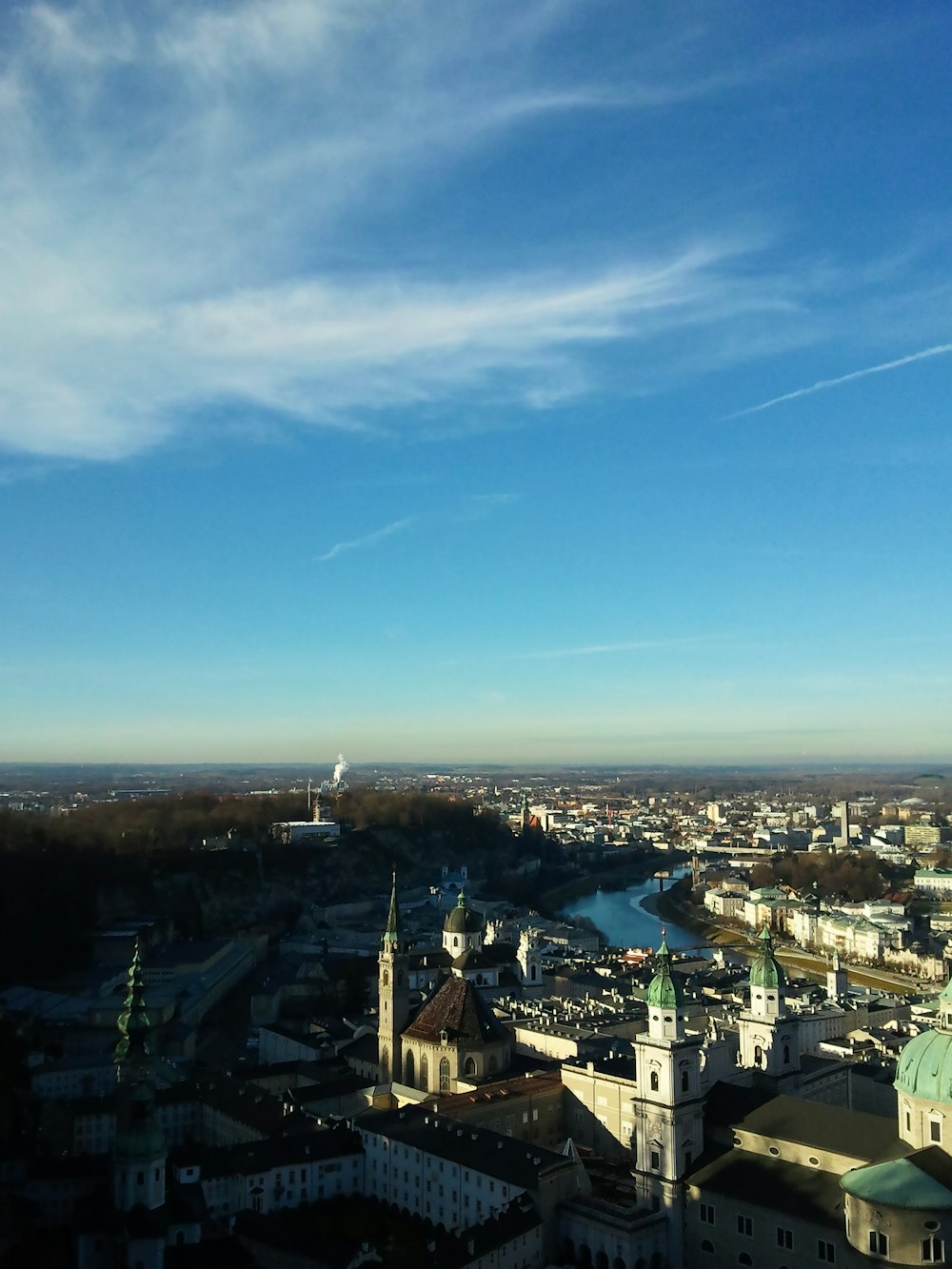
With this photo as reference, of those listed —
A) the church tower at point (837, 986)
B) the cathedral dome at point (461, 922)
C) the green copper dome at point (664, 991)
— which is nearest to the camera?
the green copper dome at point (664, 991)

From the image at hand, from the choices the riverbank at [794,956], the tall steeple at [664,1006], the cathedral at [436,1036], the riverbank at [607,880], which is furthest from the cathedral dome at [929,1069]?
the riverbank at [607,880]

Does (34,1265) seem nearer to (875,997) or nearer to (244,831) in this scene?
(875,997)

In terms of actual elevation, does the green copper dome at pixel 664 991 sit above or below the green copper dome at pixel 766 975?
above

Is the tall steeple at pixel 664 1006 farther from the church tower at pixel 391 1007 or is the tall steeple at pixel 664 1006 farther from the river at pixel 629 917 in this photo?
the river at pixel 629 917

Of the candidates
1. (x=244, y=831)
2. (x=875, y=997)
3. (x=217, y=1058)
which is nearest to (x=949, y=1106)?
(x=217, y=1058)

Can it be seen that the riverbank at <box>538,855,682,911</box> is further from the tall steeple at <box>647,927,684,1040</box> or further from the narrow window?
the narrow window

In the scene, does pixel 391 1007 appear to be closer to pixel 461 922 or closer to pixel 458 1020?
pixel 458 1020

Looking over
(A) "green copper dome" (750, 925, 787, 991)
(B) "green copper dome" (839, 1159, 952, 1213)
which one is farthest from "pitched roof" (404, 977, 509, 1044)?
(B) "green copper dome" (839, 1159, 952, 1213)
